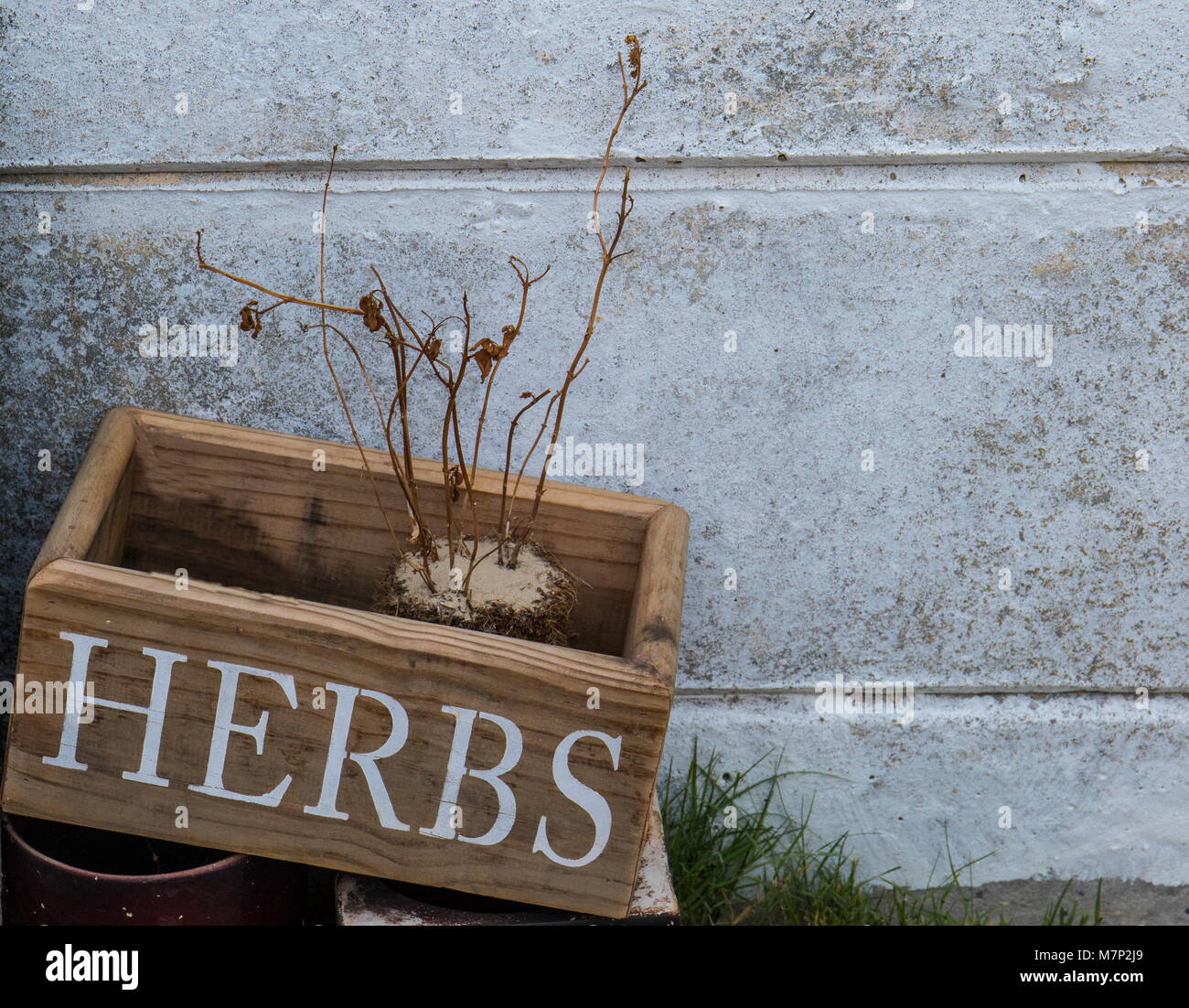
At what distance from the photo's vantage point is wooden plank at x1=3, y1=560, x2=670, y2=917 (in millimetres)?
1178

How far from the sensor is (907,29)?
1.58 meters

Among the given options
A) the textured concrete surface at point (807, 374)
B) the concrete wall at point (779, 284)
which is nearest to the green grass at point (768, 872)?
the concrete wall at point (779, 284)

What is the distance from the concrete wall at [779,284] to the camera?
1581 millimetres

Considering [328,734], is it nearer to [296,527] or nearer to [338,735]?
[338,735]

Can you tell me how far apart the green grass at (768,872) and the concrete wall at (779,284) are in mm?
74

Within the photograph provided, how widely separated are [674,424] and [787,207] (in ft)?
1.24

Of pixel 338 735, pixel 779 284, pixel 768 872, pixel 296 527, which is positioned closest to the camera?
pixel 338 735

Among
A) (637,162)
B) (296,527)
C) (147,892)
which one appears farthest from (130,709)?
(637,162)

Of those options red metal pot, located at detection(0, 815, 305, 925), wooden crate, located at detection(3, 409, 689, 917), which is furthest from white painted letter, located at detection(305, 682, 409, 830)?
red metal pot, located at detection(0, 815, 305, 925)

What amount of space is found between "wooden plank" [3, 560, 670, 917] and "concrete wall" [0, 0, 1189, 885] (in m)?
0.59

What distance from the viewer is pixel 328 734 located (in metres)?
1.20

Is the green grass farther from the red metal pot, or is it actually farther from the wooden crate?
the red metal pot

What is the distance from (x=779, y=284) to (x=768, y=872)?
1.01 metres
